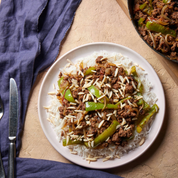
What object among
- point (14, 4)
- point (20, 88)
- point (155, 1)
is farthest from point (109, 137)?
point (14, 4)

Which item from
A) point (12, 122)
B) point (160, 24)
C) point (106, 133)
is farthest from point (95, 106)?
point (12, 122)

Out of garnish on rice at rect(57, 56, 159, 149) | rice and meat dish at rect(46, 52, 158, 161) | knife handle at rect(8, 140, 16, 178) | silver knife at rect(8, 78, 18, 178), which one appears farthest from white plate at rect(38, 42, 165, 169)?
knife handle at rect(8, 140, 16, 178)

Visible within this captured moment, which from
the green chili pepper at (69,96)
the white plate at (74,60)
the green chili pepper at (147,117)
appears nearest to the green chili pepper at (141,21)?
the white plate at (74,60)

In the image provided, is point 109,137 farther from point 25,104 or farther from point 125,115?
point 25,104

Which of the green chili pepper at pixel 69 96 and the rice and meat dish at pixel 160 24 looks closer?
the rice and meat dish at pixel 160 24

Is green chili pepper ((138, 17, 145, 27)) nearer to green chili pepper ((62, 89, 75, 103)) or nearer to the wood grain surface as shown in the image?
the wood grain surface

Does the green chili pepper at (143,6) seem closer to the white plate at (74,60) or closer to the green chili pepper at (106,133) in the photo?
the white plate at (74,60)
